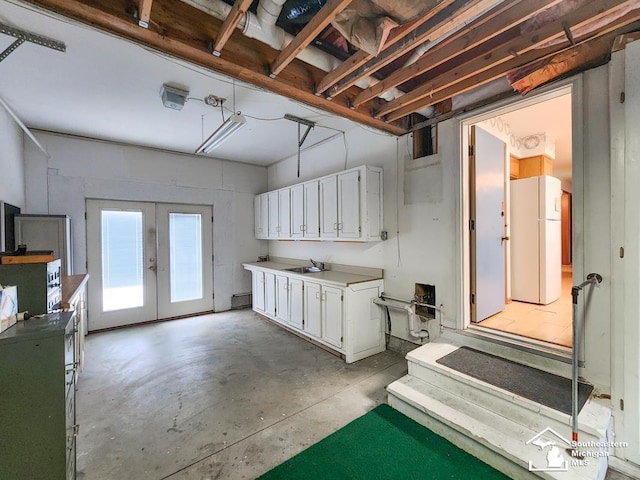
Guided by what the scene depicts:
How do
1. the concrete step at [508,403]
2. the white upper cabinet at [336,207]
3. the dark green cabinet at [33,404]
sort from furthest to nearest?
1. the white upper cabinet at [336,207]
2. the concrete step at [508,403]
3. the dark green cabinet at [33,404]

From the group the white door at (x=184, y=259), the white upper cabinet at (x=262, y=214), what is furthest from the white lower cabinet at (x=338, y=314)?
the white door at (x=184, y=259)

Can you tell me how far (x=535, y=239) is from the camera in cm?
404

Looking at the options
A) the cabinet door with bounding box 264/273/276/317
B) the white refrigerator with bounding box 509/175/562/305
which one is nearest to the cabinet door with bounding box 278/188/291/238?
the cabinet door with bounding box 264/273/276/317

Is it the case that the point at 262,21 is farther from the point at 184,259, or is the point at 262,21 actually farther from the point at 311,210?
the point at 184,259

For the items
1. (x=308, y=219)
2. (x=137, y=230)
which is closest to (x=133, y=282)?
(x=137, y=230)

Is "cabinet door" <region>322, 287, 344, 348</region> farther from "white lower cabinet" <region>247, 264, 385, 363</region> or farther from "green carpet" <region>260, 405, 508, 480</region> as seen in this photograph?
"green carpet" <region>260, 405, 508, 480</region>

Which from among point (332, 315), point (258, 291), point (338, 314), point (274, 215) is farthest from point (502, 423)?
point (274, 215)

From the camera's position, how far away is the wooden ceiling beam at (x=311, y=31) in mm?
1517

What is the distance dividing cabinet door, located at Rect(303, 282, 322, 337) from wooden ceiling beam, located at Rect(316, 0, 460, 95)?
2.35 metres

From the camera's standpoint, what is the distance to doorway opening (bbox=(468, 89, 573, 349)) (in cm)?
300

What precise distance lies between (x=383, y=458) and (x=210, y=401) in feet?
5.25

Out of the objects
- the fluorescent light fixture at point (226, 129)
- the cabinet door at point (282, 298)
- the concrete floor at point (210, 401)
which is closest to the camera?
the concrete floor at point (210, 401)

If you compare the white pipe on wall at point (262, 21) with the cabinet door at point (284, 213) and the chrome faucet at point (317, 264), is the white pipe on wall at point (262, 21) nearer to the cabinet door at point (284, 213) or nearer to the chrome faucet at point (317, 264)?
the cabinet door at point (284, 213)

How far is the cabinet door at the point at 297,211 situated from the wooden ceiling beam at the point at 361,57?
215 cm
